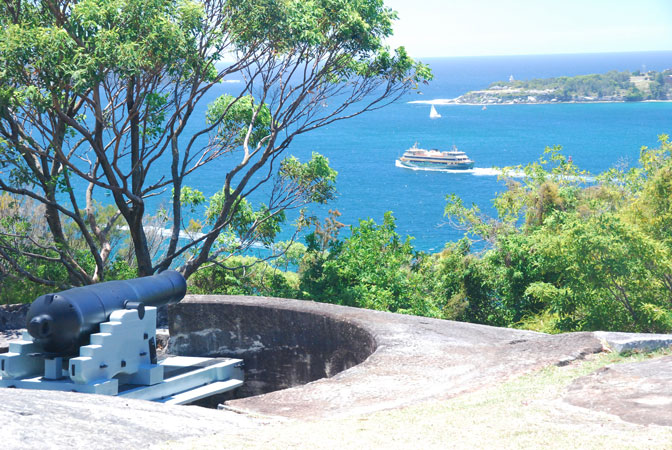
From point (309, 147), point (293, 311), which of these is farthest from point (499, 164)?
point (293, 311)

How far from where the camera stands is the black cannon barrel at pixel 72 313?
6242 mm

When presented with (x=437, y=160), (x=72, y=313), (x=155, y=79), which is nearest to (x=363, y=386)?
(x=72, y=313)

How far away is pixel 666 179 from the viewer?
39.8 feet

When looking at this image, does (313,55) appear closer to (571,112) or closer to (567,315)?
(567,315)

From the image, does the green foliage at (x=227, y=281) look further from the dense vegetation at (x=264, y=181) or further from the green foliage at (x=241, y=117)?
the green foliage at (x=241, y=117)

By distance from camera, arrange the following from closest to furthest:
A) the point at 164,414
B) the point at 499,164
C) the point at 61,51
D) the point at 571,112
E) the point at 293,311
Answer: the point at 164,414 → the point at 293,311 → the point at 61,51 → the point at 499,164 → the point at 571,112

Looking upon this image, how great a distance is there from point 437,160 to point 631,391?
247ft

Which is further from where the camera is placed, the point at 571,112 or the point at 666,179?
the point at 571,112

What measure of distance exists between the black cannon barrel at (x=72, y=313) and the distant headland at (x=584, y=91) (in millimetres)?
153495

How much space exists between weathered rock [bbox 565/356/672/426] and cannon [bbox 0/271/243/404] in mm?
3657

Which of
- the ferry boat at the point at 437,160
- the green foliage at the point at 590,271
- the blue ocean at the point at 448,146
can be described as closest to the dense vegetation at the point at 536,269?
the green foliage at the point at 590,271

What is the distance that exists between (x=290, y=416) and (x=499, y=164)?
76584 mm

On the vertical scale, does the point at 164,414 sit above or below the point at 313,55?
below

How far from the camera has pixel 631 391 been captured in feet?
15.7
